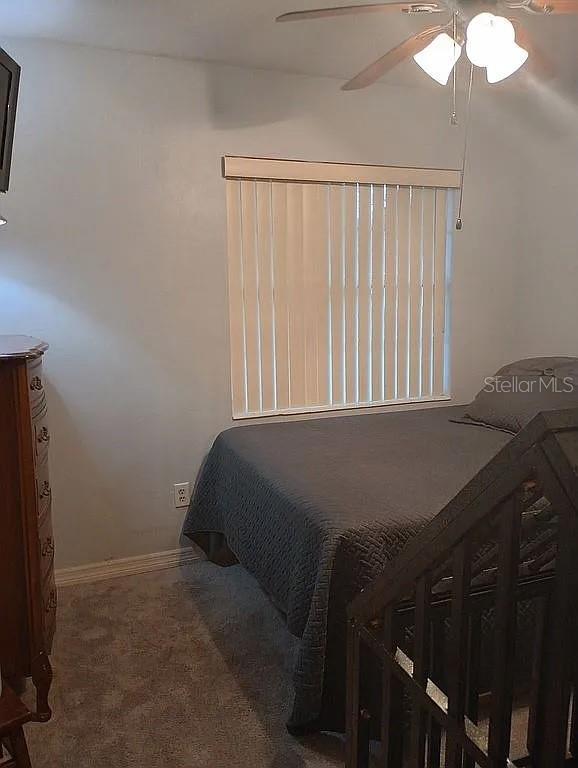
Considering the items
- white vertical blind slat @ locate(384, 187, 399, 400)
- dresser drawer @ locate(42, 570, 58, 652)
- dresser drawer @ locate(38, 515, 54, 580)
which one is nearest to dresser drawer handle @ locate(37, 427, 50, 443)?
dresser drawer @ locate(38, 515, 54, 580)

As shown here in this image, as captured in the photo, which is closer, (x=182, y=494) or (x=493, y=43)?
(x=493, y=43)

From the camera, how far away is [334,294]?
3.33 m

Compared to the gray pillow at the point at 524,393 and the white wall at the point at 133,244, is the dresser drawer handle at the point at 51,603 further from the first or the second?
the gray pillow at the point at 524,393

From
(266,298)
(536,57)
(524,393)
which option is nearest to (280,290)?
(266,298)

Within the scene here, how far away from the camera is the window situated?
313 cm

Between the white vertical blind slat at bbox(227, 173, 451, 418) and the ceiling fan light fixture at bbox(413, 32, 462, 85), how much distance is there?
1184 millimetres

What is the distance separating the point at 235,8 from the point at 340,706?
2426 mm

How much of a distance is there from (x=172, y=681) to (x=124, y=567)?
0.93m

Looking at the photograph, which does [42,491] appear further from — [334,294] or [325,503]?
[334,294]

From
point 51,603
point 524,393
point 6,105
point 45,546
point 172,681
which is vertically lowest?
point 172,681

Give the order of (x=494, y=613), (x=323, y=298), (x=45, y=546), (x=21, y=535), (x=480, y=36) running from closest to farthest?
1. (x=494, y=613)
2. (x=480, y=36)
3. (x=21, y=535)
4. (x=45, y=546)
5. (x=323, y=298)

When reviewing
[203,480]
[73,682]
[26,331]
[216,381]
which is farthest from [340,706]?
[26,331]

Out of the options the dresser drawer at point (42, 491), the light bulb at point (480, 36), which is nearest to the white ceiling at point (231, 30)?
the light bulb at point (480, 36)

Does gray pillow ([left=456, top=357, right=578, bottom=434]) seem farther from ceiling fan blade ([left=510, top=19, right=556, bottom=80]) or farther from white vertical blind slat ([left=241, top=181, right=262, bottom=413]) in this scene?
ceiling fan blade ([left=510, top=19, right=556, bottom=80])
